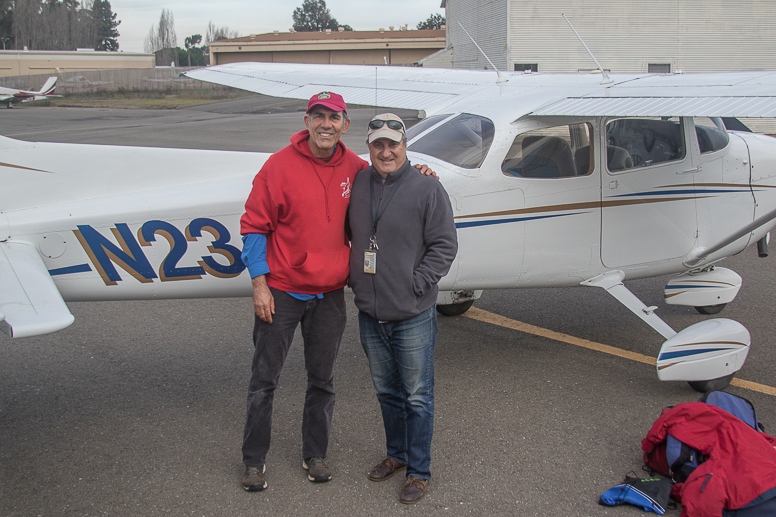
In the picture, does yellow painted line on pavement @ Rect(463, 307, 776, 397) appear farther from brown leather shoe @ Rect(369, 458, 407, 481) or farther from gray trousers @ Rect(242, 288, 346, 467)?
gray trousers @ Rect(242, 288, 346, 467)

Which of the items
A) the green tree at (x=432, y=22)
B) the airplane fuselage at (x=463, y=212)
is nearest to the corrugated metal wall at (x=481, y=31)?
the airplane fuselage at (x=463, y=212)

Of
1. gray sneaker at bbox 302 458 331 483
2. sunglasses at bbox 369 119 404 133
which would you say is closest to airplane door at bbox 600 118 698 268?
sunglasses at bbox 369 119 404 133

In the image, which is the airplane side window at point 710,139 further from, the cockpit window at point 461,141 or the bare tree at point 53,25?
the bare tree at point 53,25

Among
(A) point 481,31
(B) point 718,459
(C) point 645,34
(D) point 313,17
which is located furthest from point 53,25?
(B) point 718,459

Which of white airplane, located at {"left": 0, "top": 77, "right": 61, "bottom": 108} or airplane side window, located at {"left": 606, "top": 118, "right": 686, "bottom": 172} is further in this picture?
white airplane, located at {"left": 0, "top": 77, "right": 61, "bottom": 108}

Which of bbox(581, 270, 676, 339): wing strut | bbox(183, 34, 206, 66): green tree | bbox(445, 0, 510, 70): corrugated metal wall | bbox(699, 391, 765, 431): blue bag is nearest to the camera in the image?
bbox(699, 391, 765, 431): blue bag

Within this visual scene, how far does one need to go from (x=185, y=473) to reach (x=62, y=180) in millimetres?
1753

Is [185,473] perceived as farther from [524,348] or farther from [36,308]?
[524,348]

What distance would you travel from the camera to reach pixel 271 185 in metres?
2.89

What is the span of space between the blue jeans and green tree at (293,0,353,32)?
374 feet

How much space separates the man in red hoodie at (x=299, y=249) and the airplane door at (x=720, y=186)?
300 centimetres

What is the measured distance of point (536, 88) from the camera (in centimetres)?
476

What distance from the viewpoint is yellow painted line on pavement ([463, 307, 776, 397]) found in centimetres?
434

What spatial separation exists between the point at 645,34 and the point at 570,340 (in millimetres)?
21840
